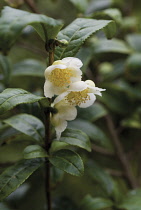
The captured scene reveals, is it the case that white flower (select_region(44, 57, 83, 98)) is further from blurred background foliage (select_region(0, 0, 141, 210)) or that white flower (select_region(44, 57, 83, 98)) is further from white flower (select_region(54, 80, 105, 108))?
blurred background foliage (select_region(0, 0, 141, 210))

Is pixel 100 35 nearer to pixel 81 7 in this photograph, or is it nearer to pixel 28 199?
pixel 81 7

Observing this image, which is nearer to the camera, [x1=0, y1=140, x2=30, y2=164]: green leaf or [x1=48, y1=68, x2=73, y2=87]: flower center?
[x1=48, y1=68, x2=73, y2=87]: flower center

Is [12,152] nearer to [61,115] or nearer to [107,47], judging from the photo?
[107,47]

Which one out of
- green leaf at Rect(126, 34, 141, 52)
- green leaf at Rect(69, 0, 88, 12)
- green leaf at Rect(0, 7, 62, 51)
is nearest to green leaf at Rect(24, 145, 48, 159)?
green leaf at Rect(0, 7, 62, 51)

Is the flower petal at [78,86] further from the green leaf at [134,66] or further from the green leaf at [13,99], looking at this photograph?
the green leaf at [134,66]

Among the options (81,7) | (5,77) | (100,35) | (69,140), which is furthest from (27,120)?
(100,35)

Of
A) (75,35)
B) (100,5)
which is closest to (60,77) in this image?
(75,35)

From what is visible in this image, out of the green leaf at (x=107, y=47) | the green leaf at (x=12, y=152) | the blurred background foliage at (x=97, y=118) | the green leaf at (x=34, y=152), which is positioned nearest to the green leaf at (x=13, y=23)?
the green leaf at (x=34, y=152)
